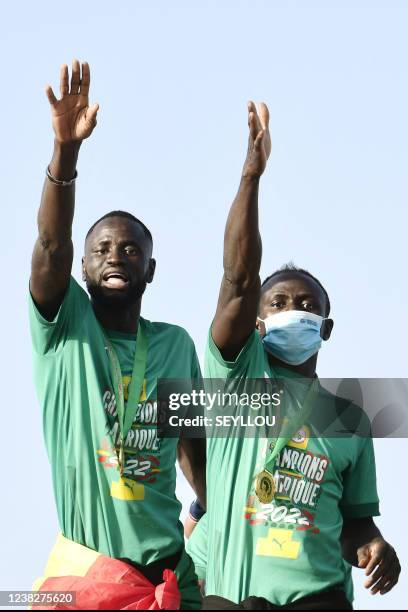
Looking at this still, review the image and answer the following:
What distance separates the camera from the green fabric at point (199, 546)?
1076cm

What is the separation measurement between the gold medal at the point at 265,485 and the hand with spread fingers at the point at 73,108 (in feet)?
7.90

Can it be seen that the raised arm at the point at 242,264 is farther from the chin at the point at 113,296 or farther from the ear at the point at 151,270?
the ear at the point at 151,270

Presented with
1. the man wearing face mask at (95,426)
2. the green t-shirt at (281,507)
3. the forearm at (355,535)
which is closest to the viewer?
the man wearing face mask at (95,426)

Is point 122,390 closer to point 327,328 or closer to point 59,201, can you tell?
point 59,201

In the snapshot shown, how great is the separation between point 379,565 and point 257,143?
2.85 metres

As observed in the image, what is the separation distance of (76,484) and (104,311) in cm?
127

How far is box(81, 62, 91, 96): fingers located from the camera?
9.19m

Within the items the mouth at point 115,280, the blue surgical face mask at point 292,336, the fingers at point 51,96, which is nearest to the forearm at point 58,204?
the fingers at point 51,96

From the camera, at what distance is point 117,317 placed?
959cm

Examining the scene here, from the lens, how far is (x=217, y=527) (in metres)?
9.13

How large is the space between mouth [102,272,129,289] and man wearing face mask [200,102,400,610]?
2.19 ft

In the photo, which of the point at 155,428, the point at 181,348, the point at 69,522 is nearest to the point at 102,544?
the point at 69,522

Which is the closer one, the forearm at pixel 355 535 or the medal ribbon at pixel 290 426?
the medal ribbon at pixel 290 426

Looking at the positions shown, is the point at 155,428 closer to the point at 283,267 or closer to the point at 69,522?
the point at 69,522
